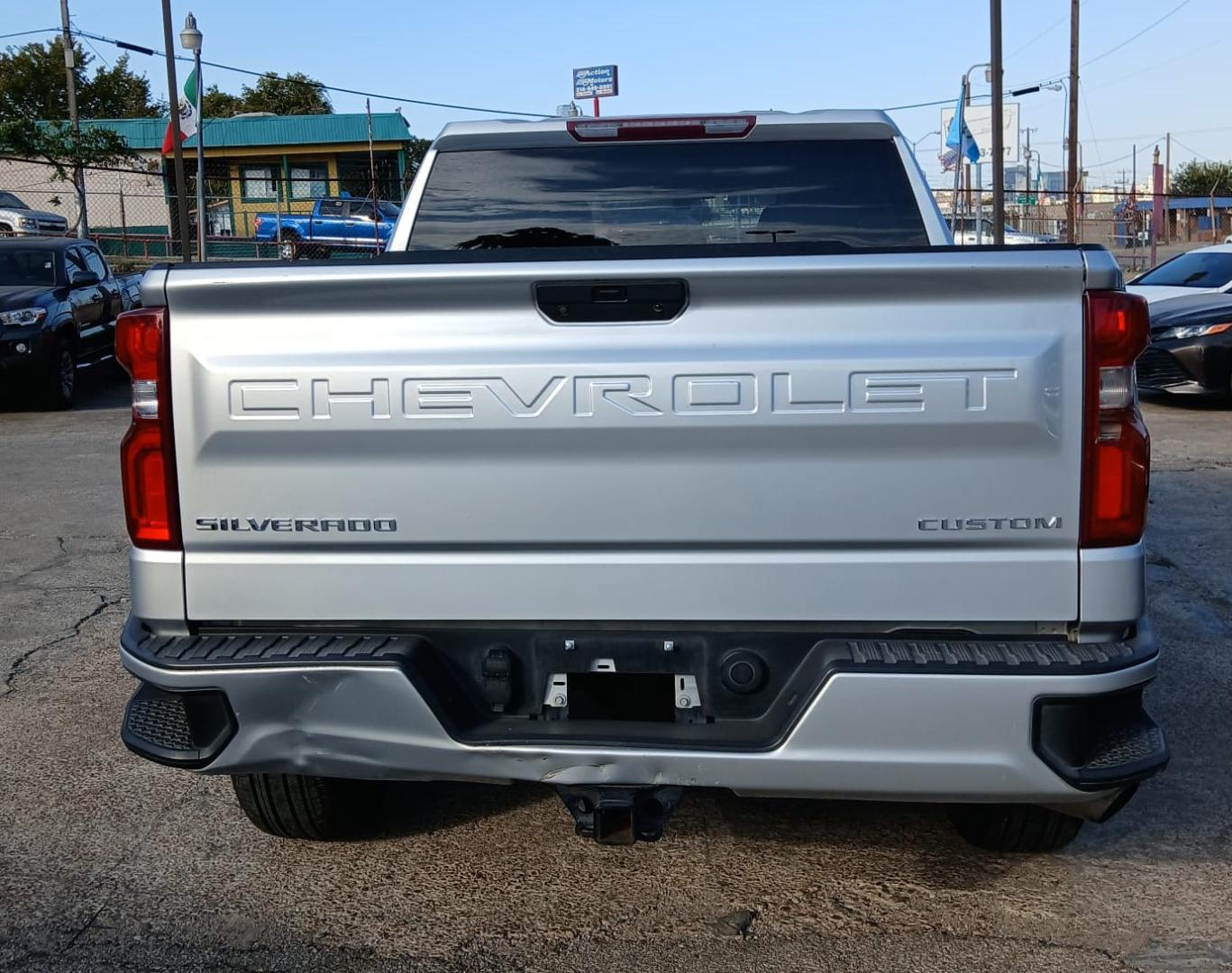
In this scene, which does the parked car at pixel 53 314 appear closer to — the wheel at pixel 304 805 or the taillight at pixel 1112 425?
the wheel at pixel 304 805

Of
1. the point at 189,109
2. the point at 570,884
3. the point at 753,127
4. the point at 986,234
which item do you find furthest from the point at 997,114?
the point at 570,884

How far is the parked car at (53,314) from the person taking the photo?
43.2ft

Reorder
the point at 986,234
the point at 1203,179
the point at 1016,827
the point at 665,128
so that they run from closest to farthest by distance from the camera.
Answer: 1. the point at 1016,827
2. the point at 665,128
3. the point at 986,234
4. the point at 1203,179

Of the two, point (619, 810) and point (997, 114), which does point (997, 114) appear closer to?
point (997, 114)

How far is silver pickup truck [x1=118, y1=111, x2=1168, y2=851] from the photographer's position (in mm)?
2832

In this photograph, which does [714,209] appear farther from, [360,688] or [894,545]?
[360,688]

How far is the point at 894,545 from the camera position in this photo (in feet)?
9.47

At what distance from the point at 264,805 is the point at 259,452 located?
1209 millimetres

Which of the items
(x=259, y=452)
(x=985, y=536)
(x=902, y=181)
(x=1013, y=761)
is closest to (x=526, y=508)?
(x=259, y=452)

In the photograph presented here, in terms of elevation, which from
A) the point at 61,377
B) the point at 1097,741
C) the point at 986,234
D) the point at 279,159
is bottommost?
the point at 1097,741

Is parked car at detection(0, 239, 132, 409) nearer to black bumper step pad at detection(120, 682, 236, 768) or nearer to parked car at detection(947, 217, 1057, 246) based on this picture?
black bumper step pad at detection(120, 682, 236, 768)

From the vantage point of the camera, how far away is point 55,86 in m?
52.5

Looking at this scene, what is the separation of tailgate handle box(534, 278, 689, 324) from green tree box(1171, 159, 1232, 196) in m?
80.1

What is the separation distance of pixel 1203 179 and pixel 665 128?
85.9 meters
